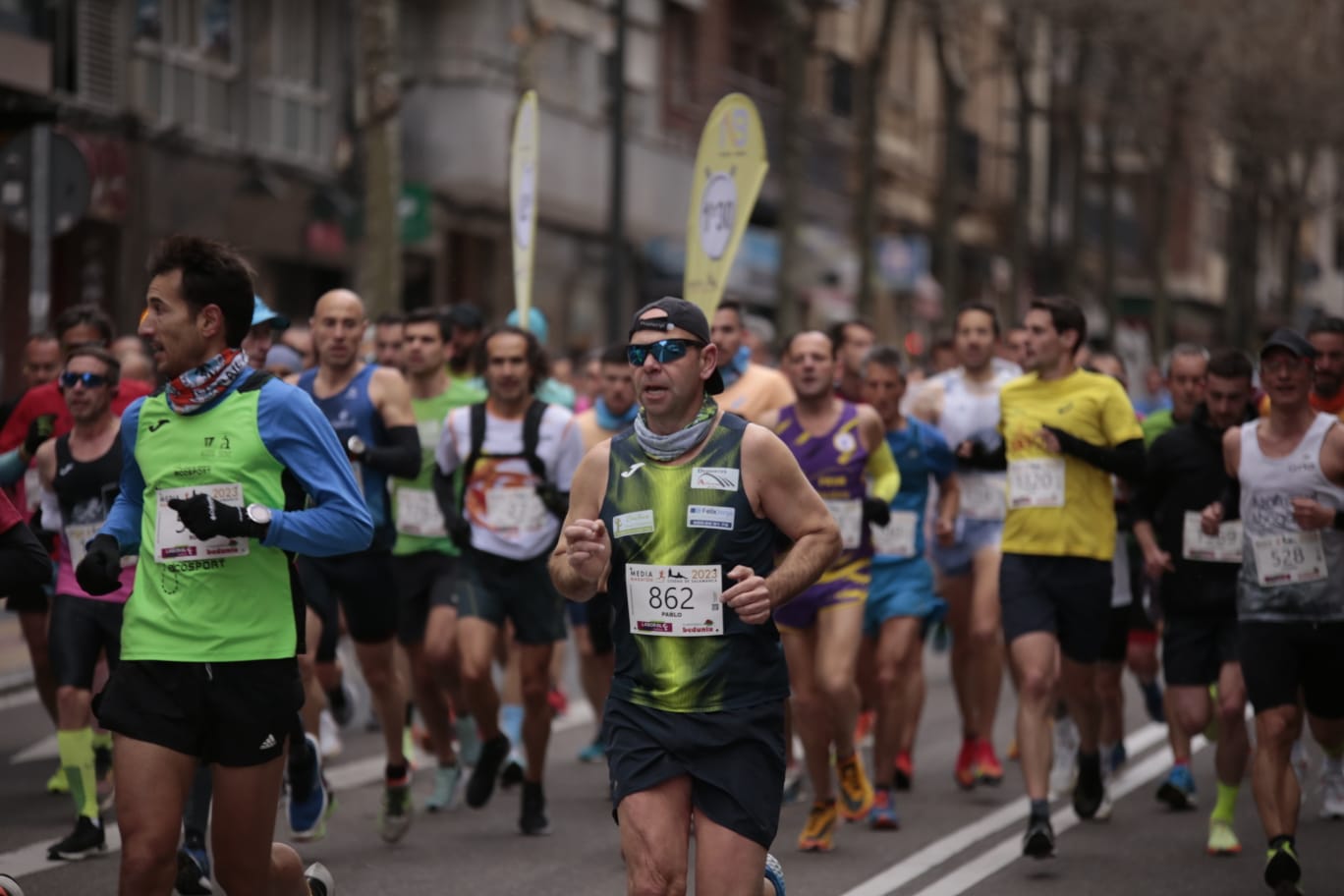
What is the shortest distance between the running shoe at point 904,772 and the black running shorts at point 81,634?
3.95 metres

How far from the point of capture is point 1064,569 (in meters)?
9.60

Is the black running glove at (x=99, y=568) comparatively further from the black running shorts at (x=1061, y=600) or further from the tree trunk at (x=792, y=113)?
the tree trunk at (x=792, y=113)

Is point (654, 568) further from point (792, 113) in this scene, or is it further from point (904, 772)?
point (792, 113)

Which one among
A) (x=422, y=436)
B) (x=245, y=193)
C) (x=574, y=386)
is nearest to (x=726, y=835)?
(x=422, y=436)

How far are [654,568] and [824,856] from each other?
3.52 meters

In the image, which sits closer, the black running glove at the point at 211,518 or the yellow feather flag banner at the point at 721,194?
the black running glove at the point at 211,518

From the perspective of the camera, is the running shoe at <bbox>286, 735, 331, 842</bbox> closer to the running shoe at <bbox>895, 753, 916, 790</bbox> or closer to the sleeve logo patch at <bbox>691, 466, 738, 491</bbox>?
the sleeve logo patch at <bbox>691, 466, 738, 491</bbox>

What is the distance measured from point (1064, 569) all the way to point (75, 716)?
4120 millimetres

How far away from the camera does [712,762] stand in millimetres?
5914

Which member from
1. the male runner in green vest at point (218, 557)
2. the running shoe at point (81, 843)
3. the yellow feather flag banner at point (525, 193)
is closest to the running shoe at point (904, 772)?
the yellow feather flag banner at point (525, 193)

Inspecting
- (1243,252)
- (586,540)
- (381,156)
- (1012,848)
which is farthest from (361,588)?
(1243,252)

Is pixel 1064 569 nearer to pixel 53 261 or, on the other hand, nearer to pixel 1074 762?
pixel 1074 762

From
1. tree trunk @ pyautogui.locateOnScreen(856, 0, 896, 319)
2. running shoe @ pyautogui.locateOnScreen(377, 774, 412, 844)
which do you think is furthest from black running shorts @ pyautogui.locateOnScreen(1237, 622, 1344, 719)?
tree trunk @ pyautogui.locateOnScreen(856, 0, 896, 319)

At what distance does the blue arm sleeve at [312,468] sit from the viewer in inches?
234
